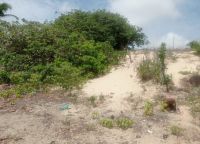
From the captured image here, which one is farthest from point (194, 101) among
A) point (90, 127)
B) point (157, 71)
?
point (90, 127)

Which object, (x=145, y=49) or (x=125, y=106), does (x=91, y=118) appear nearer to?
(x=125, y=106)

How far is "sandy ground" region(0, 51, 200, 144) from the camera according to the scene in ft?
30.2

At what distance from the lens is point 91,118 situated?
10.3m

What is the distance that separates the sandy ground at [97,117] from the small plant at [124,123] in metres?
0.13

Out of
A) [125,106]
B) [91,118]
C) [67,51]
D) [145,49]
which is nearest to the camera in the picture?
[91,118]

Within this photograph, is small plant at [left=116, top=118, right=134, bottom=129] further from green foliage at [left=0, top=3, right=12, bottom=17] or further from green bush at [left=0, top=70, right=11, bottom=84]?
green foliage at [left=0, top=3, right=12, bottom=17]

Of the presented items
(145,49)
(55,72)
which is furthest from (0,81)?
(145,49)

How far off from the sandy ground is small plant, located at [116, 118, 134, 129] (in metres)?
0.13

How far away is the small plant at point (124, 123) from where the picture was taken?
9.76m

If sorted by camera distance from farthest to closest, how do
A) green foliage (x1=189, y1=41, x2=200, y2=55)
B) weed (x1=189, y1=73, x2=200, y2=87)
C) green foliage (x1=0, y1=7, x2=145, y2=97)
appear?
green foliage (x1=189, y1=41, x2=200, y2=55)
green foliage (x1=0, y1=7, x2=145, y2=97)
weed (x1=189, y1=73, x2=200, y2=87)

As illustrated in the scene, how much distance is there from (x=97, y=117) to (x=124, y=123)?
2.55 feet

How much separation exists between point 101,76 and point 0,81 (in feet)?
10.7

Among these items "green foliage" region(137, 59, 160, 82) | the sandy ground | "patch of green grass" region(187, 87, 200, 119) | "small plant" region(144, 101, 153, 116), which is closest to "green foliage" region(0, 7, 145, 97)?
the sandy ground

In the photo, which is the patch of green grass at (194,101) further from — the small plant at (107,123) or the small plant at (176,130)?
the small plant at (107,123)
